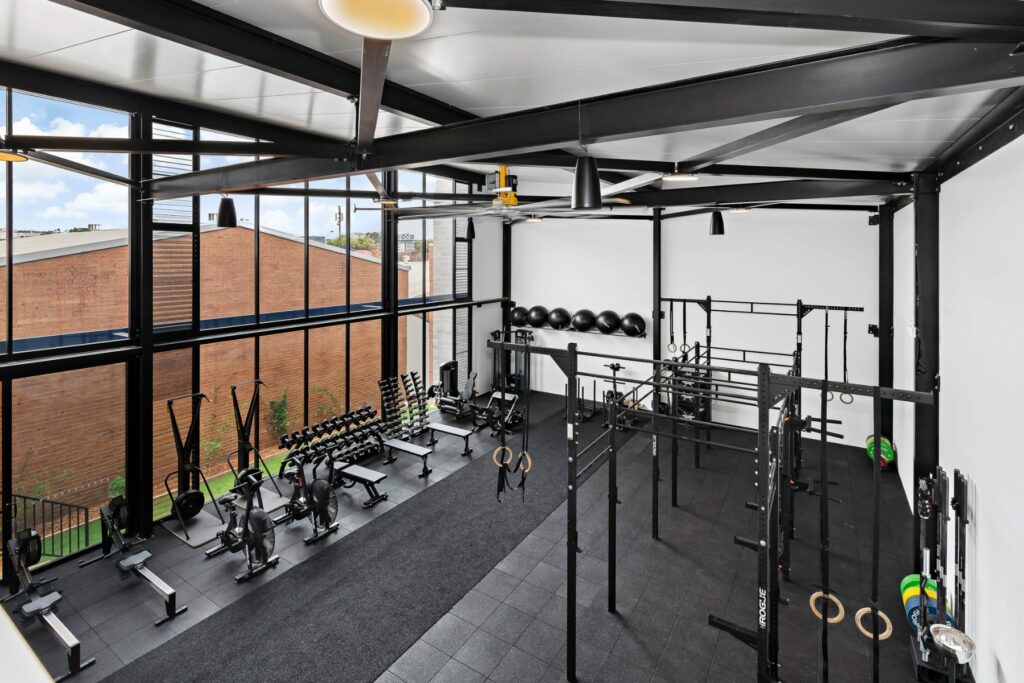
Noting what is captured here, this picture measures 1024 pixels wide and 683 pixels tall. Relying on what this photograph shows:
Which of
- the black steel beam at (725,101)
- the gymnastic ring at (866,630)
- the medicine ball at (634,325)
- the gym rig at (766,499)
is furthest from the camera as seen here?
the medicine ball at (634,325)

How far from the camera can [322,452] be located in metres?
7.09

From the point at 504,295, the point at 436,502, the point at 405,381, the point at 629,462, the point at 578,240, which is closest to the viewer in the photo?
the point at 436,502

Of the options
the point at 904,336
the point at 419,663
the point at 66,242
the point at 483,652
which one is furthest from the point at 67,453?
the point at 904,336

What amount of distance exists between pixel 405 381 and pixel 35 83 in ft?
19.4

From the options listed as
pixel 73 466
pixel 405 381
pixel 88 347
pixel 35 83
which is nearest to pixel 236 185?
pixel 35 83

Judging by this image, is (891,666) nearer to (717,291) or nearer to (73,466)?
(717,291)

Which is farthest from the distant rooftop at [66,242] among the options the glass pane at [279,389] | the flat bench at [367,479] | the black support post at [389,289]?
the flat bench at [367,479]

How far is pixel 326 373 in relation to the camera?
786 cm

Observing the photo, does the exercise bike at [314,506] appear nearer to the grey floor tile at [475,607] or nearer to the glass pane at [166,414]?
the glass pane at [166,414]

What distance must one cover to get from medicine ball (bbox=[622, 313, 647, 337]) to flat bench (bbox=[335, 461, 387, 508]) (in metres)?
5.37

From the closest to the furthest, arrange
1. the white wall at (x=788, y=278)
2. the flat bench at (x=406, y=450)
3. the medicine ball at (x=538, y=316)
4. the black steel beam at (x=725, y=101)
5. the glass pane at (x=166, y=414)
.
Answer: the black steel beam at (x=725, y=101) < the glass pane at (x=166, y=414) < the flat bench at (x=406, y=450) < the white wall at (x=788, y=278) < the medicine ball at (x=538, y=316)

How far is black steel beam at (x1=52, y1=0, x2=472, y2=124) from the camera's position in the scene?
6.93ft

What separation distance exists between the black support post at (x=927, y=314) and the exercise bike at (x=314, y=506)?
5645 millimetres

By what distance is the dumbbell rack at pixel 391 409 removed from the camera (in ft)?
27.9
